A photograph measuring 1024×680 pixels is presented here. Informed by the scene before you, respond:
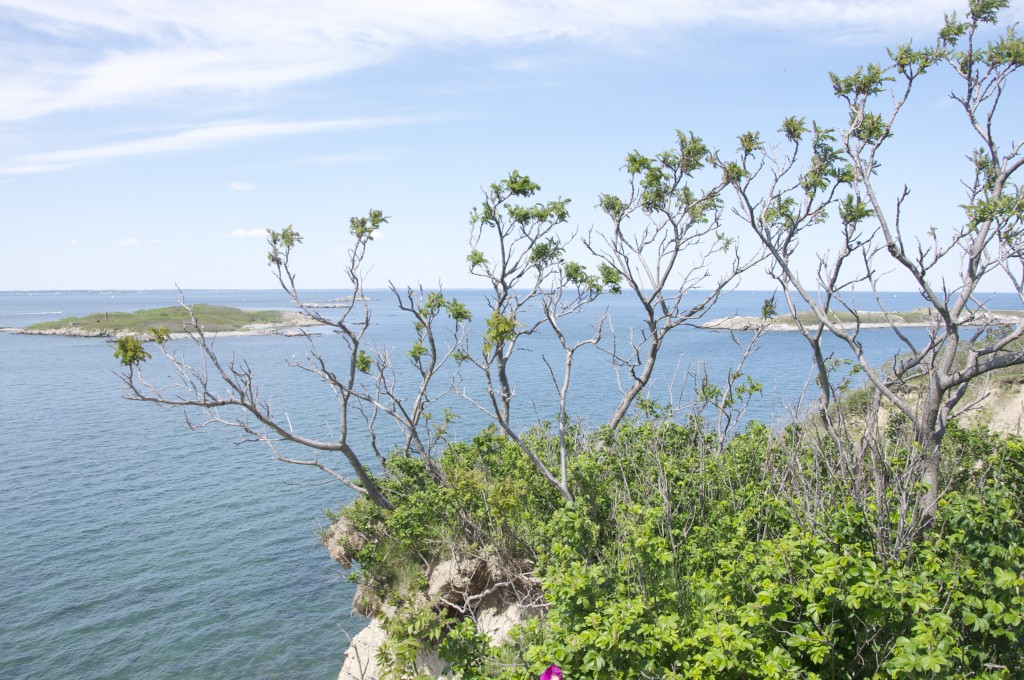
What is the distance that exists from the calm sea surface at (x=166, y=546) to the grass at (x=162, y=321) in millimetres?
49737

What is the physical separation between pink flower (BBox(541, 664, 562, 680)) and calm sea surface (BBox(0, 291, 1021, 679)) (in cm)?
636

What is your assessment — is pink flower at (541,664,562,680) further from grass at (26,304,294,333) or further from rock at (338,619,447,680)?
grass at (26,304,294,333)

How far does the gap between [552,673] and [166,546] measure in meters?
18.1

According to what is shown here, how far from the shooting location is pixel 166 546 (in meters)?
19.7

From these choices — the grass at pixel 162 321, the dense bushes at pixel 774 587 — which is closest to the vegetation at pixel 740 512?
the dense bushes at pixel 774 587

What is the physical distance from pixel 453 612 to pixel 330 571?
822 cm

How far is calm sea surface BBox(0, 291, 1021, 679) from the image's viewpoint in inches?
580

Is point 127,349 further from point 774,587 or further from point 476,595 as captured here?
point 774,587

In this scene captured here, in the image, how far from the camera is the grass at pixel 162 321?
84.6 meters

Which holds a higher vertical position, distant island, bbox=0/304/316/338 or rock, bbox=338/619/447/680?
distant island, bbox=0/304/316/338

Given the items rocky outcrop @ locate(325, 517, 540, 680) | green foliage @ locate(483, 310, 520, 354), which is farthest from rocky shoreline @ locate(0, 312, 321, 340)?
green foliage @ locate(483, 310, 520, 354)

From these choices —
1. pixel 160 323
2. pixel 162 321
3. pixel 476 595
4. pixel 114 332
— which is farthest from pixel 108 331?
pixel 476 595

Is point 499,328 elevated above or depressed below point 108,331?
above

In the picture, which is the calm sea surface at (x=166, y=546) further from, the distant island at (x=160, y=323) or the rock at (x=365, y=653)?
the distant island at (x=160, y=323)
